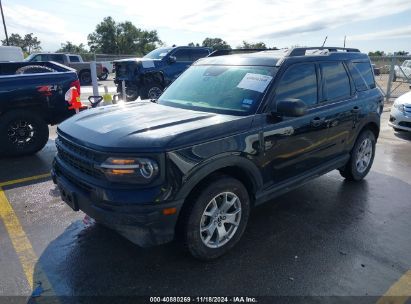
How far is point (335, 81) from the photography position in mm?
4375

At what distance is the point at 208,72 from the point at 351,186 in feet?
8.75

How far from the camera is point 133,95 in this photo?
12758mm

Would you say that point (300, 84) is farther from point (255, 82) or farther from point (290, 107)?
point (290, 107)

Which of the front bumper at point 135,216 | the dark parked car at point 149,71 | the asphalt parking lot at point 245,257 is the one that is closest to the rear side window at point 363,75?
the asphalt parking lot at point 245,257

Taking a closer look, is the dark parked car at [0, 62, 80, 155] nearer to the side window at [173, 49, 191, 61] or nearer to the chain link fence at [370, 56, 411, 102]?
the side window at [173, 49, 191, 61]

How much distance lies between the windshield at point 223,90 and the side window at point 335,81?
3.05ft

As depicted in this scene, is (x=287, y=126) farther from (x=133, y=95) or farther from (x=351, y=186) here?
(x=133, y=95)

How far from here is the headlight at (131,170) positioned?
2654mm

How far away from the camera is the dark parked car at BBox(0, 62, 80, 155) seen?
582cm

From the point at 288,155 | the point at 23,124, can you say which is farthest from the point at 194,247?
the point at 23,124

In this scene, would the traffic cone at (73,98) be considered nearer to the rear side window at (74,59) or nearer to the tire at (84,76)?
the tire at (84,76)

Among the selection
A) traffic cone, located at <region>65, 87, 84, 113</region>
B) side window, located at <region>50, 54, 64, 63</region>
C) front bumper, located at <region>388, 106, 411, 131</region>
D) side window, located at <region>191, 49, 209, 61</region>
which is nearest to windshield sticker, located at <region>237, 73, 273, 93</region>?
traffic cone, located at <region>65, 87, 84, 113</region>

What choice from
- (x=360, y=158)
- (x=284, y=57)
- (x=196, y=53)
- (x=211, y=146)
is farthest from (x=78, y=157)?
(x=196, y=53)

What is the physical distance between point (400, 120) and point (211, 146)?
680 cm
